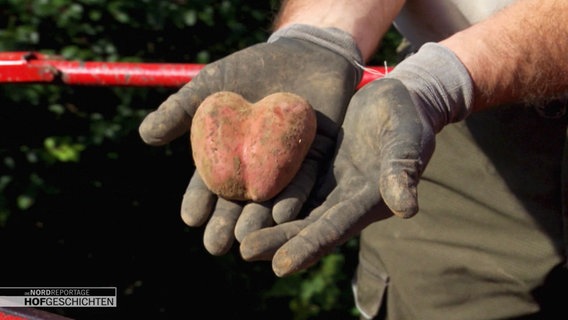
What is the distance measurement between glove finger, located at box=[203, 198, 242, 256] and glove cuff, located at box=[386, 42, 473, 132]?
0.36m

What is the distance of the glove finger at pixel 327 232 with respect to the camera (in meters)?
1.54

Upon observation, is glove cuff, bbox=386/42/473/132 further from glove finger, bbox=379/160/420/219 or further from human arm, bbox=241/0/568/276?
glove finger, bbox=379/160/420/219

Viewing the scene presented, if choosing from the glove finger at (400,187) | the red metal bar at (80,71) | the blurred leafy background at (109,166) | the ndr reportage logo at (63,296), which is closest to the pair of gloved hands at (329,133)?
the glove finger at (400,187)

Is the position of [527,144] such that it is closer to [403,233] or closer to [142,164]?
[403,233]

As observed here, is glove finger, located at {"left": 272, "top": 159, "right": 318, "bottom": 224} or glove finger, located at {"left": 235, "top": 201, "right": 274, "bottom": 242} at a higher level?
glove finger, located at {"left": 272, "top": 159, "right": 318, "bottom": 224}

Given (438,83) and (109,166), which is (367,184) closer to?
(438,83)

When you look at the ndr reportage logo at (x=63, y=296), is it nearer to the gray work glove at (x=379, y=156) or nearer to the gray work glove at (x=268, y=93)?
the gray work glove at (x=268, y=93)

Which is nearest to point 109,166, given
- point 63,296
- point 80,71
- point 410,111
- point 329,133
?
point 63,296

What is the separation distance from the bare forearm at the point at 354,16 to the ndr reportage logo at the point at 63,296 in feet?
2.96

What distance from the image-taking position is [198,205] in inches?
67.2

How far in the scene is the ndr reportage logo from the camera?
2.40 m

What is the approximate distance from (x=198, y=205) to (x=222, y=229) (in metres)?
0.07

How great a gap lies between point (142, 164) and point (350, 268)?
92 cm

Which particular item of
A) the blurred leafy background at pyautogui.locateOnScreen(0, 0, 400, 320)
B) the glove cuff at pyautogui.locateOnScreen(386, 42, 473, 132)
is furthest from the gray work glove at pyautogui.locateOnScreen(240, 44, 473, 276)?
the blurred leafy background at pyautogui.locateOnScreen(0, 0, 400, 320)
